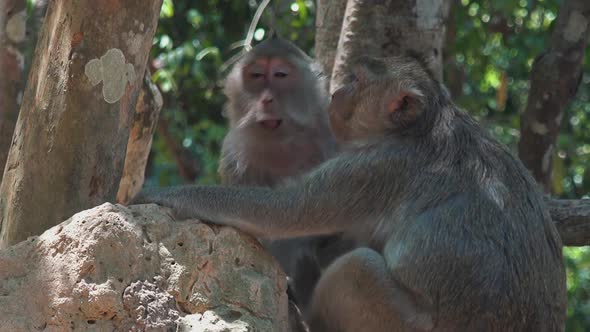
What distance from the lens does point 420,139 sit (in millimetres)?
5082

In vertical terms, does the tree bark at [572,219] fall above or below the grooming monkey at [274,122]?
below

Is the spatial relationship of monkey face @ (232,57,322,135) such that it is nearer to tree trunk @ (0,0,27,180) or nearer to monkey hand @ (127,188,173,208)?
monkey hand @ (127,188,173,208)

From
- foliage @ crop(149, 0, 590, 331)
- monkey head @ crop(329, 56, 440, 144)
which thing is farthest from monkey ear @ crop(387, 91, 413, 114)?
foliage @ crop(149, 0, 590, 331)

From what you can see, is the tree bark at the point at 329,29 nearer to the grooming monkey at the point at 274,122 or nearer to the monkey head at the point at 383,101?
the grooming monkey at the point at 274,122

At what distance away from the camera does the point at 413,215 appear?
485 centimetres

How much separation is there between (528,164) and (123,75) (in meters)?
3.78

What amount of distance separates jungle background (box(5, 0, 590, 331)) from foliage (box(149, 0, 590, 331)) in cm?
1

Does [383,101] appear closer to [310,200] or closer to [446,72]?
[310,200]

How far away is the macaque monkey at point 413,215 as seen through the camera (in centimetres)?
462

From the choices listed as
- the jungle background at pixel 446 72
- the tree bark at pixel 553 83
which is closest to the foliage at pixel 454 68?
the jungle background at pixel 446 72

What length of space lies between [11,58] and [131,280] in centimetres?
264

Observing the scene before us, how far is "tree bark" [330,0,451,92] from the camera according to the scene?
6309mm

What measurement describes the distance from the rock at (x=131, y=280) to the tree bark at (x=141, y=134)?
69.2 inches

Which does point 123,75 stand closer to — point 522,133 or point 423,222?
point 423,222
